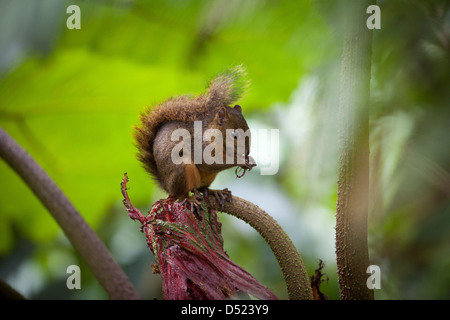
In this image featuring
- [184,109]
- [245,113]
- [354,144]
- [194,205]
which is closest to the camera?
[354,144]

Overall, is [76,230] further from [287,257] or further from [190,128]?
[287,257]

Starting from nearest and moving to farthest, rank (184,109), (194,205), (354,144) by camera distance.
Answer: (354,144) < (194,205) < (184,109)

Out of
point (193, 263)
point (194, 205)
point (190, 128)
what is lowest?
point (193, 263)

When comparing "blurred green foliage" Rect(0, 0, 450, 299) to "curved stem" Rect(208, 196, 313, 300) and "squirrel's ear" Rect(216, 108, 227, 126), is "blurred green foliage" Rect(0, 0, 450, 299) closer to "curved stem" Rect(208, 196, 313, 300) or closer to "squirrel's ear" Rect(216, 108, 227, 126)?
→ "squirrel's ear" Rect(216, 108, 227, 126)

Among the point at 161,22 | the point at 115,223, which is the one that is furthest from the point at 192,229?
the point at 115,223

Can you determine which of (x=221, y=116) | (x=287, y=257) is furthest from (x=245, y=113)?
(x=287, y=257)

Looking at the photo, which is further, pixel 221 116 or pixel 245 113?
pixel 245 113

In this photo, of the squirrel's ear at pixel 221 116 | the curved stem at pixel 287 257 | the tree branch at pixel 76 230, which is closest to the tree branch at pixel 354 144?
the curved stem at pixel 287 257
